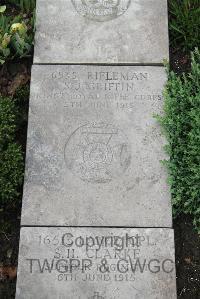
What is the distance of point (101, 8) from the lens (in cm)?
432

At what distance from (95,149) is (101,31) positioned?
1162mm

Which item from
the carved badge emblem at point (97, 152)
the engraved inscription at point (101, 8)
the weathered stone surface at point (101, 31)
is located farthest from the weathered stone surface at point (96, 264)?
the engraved inscription at point (101, 8)

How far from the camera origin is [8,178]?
3705 mm

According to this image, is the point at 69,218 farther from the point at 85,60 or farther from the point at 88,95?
the point at 85,60

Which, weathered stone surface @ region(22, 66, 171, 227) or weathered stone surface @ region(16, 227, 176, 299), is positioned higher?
weathered stone surface @ region(22, 66, 171, 227)

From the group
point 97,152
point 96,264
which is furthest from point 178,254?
point 97,152

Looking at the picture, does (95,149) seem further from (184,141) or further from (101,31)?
(101,31)

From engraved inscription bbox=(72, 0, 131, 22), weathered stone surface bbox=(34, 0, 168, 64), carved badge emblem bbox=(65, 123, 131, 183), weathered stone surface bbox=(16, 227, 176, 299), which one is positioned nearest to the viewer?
weathered stone surface bbox=(16, 227, 176, 299)

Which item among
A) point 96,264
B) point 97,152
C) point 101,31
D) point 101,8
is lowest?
point 96,264

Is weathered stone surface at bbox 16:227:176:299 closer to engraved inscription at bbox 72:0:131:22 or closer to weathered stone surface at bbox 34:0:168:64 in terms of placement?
weathered stone surface at bbox 34:0:168:64

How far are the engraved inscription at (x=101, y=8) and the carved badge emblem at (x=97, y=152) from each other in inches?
43.8

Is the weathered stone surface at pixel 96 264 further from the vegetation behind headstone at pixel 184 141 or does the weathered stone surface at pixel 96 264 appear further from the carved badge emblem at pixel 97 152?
the carved badge emblem at pixel 97 152

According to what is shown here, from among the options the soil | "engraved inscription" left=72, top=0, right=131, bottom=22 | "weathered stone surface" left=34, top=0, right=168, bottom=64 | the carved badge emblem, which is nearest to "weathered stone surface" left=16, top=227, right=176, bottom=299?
the soil

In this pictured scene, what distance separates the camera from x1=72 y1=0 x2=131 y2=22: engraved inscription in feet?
14.1
